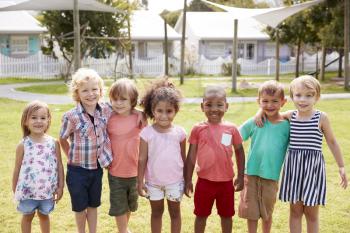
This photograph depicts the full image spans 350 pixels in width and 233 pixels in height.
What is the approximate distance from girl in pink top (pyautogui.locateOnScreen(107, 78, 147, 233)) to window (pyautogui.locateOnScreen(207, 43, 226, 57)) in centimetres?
3098

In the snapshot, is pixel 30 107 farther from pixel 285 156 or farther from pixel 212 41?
pixel 212 41

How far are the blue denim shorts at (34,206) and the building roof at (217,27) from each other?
2950 centimetres

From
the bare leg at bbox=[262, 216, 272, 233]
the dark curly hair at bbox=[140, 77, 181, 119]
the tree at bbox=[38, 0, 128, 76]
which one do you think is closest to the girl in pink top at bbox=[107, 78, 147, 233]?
the dark curly hair at bbox=[140, 77, 181, 119]

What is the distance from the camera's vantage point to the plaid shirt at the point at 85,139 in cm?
360

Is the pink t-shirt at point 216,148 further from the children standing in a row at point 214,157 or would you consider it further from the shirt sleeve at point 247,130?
the shirt sleeve at point 247,130

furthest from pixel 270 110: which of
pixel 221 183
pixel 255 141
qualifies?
pixel 221 183

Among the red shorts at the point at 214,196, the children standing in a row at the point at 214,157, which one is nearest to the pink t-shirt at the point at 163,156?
the children standing in a row at the point at 214,157

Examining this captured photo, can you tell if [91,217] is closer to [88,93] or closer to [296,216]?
[88,93]

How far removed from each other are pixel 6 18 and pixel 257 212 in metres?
25.4

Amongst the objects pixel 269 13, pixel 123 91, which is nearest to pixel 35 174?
pixel 123 91

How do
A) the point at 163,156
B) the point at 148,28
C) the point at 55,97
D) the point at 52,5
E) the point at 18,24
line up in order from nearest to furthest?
the point at 163,156 < the point at 55,97 < the point at 52,5 < the point at 18,24 < the point at 148,28

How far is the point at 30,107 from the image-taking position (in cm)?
364

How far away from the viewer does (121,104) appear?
3678mm

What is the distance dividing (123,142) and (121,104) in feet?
0.98
